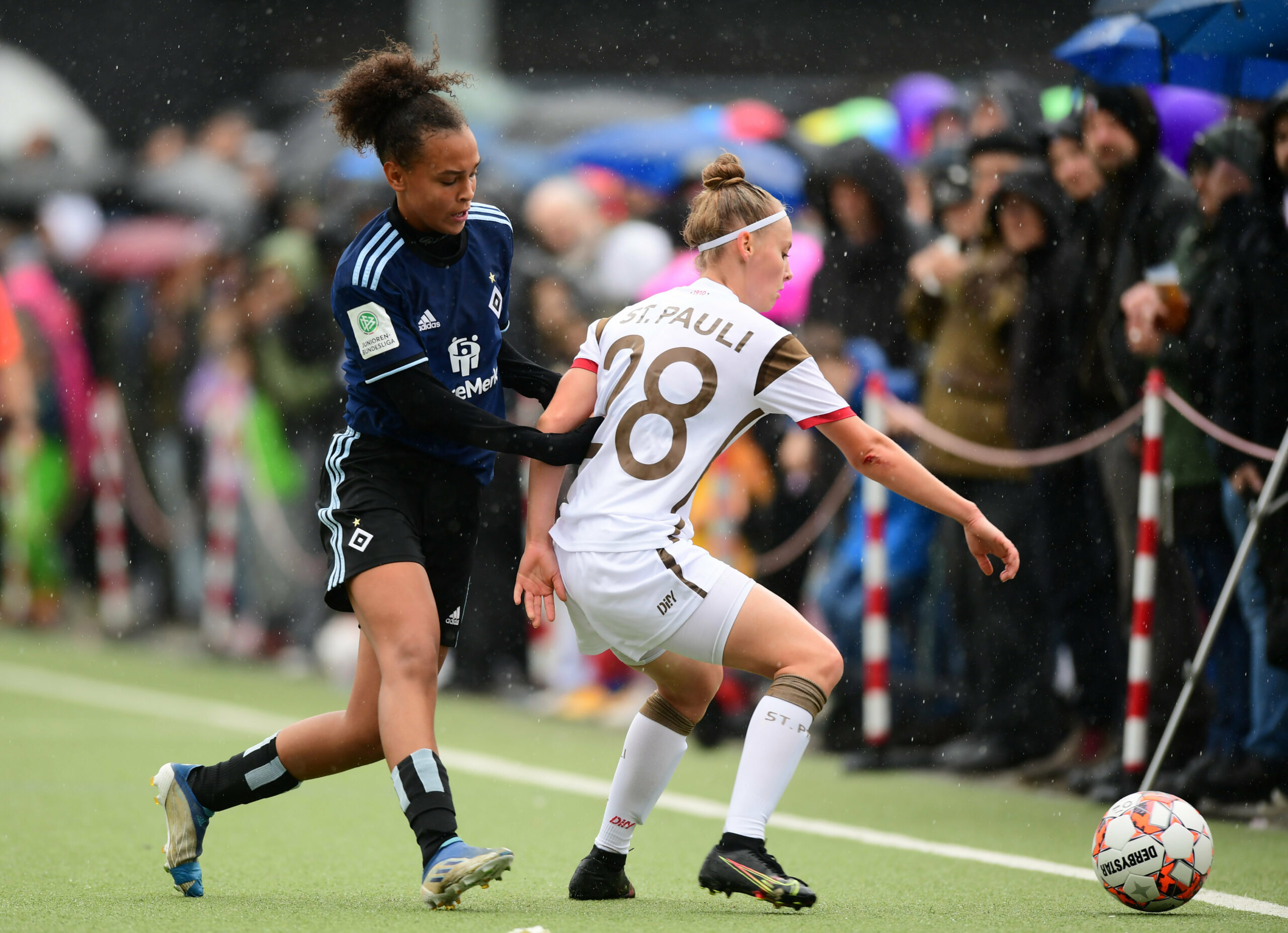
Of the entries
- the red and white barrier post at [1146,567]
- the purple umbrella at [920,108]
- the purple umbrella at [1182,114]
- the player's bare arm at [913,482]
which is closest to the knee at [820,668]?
the player's bare arm at [913,482]

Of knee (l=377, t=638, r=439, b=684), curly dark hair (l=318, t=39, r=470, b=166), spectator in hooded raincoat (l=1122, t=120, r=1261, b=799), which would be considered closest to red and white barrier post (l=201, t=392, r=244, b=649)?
spectator in hooded raincoat (l=1122, t=120, r=1261, b=799)

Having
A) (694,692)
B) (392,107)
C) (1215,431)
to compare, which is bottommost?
(694,692)

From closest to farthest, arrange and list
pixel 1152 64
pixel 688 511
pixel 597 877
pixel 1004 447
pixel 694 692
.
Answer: pixel 688 511 < pixel 694 692 < pixel 597 877 < pixel 1152 64 < pixel 1004 447

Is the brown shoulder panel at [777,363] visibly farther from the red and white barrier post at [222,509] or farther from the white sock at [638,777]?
the red and white barrier post at [222,509]

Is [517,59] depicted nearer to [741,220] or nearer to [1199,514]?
[1199,514]

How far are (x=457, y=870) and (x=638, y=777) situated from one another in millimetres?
774

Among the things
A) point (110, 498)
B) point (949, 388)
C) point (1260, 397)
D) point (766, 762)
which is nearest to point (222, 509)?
point (110, 498)

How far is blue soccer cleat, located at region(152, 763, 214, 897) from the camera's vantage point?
5.27 meters

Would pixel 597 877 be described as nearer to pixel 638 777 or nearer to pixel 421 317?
pixel 638 777

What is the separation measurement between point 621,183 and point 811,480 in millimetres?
3801

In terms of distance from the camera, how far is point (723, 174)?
523 cm

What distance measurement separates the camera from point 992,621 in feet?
27.7

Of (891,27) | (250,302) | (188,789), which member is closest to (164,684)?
(250,302)

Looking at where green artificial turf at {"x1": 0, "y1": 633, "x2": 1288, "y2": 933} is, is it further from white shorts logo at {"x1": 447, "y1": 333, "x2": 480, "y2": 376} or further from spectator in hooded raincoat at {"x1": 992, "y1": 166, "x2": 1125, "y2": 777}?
white shorts logo at {"x1": 447, "y1": 333, "x2": 480, "y2": 376}
